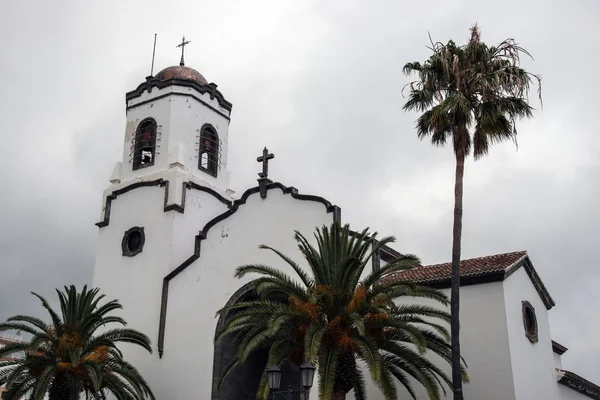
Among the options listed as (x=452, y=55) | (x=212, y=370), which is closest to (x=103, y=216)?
(x=212, y=370)

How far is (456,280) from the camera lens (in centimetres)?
1716

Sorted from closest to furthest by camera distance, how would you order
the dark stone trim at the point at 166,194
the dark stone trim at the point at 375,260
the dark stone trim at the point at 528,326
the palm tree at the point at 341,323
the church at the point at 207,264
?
1. the palm tree at the point at 341,323
2. the church at the point at 207,264
3. the dark stone trim at the point at 528,326
4. the dark stone trim at the point at 375,260
5. the dark stone trim at the point at 166,194

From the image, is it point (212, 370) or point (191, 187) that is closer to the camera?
point (212, 370)

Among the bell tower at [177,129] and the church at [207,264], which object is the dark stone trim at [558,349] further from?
the bell tower at [177,129]

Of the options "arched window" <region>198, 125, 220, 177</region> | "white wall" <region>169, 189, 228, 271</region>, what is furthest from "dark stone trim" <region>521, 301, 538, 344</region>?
"arched window" <region>198, 125, 220, 177</region>

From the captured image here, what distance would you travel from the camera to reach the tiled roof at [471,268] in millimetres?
21062

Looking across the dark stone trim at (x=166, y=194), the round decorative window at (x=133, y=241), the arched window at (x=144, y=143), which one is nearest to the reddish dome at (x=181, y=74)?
the arched window at (x=144, y=143)

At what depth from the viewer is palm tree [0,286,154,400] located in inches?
818

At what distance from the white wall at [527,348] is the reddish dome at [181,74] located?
16115 millimetres

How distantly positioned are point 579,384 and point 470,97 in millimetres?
12241

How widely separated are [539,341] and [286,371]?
28.0ft

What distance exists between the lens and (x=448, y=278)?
2148 cm

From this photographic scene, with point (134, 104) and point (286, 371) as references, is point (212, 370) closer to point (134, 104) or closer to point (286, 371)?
point (286, 371)

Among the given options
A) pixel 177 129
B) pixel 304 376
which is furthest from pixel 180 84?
pixel 304 376
